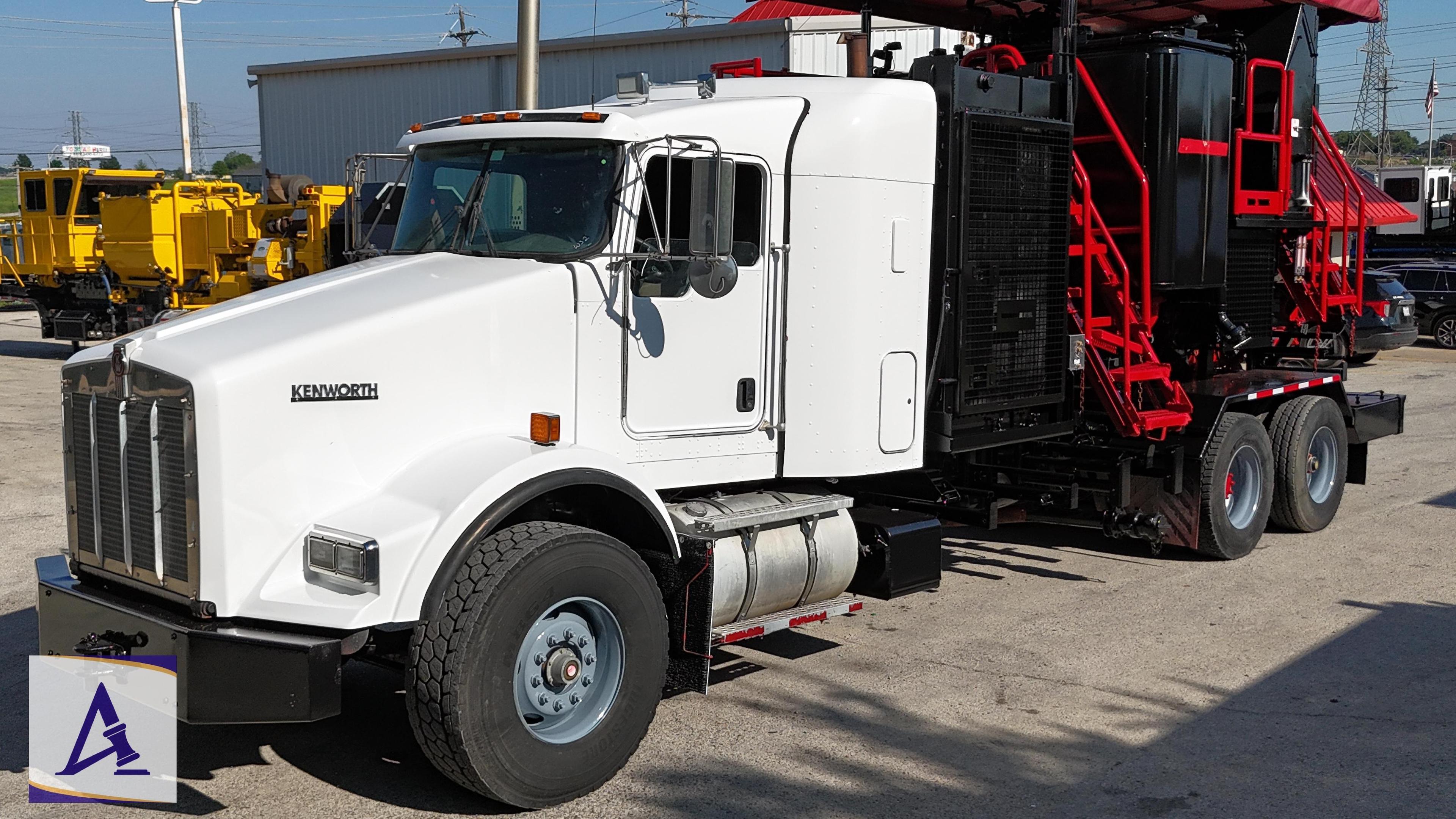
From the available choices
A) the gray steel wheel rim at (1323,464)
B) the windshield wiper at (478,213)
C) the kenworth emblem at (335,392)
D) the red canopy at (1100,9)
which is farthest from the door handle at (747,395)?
the gray steel wheel rim at (1323,464)

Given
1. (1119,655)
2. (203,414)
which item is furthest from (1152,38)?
(203,414)

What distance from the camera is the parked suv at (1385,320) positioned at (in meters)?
21.1

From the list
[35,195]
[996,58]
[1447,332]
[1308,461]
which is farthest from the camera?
[1447,332]

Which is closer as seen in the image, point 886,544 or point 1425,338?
point 886,544

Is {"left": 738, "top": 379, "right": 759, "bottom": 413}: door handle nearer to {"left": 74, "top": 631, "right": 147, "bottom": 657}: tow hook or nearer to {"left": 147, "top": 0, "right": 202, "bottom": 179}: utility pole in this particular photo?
{"left": 74, "top": 631, "right": 147, "bottom": 657}: tow hook

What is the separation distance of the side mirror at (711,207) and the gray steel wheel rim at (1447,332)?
24.1 meters

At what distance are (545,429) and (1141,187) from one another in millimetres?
4625

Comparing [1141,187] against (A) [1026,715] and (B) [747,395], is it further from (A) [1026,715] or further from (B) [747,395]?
(A) [1026,715]

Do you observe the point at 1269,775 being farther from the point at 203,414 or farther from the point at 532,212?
the point at 203,414

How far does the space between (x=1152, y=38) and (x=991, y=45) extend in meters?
1.01

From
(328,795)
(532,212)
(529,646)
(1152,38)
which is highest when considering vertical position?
(1152,38)

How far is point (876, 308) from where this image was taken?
6.47 metres

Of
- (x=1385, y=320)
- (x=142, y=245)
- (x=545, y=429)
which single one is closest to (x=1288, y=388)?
(x=545, y=429)

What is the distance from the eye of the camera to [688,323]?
5.89 metres
